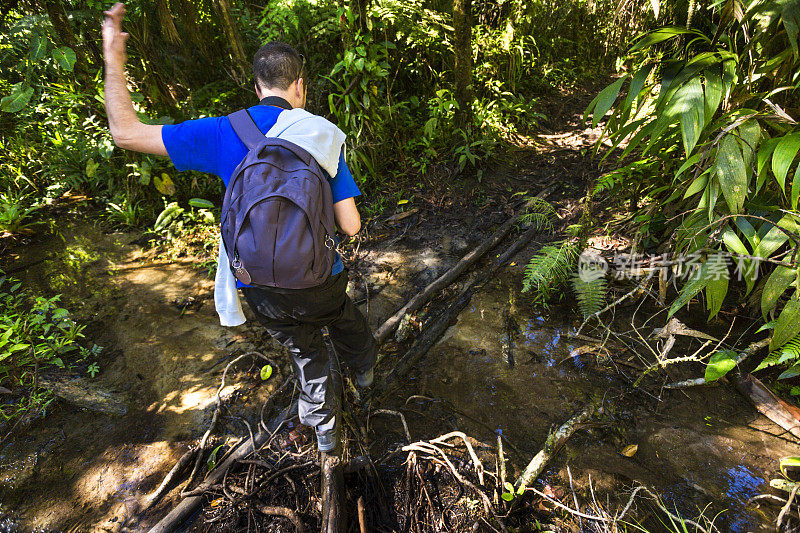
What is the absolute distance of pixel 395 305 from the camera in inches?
145

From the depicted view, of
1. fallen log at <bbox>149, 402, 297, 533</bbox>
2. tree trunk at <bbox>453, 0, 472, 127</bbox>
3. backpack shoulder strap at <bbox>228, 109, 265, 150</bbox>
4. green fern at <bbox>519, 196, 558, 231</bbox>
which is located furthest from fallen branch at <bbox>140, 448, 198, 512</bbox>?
tree trunk at <bbox>453, 0, 472, 127</bbox>

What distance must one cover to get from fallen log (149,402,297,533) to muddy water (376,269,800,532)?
33.9 inches

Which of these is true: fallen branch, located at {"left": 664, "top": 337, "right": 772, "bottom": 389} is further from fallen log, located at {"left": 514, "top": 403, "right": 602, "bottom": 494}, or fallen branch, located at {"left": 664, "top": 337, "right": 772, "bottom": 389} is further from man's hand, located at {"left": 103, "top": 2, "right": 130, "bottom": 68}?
man's hand, located at {"left": 103, "top": 2, "right": 130, "bottom": 68}

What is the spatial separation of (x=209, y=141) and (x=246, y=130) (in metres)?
0.21

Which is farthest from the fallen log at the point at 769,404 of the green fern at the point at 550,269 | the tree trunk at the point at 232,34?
the tree trunk at the point at 232,34

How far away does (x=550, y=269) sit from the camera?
3275 mm

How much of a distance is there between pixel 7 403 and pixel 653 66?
18.8 ft

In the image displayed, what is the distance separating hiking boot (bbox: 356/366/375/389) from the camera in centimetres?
282

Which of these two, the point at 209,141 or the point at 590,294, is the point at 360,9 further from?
the point at 590,294

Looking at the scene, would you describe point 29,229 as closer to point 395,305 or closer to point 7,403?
point 7,403

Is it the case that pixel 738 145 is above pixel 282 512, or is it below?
above

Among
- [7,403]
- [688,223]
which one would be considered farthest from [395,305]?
[7,403]

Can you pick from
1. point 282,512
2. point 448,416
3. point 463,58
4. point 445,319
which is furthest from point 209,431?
point 463,58

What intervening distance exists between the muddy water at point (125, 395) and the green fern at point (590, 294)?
2.58 m
